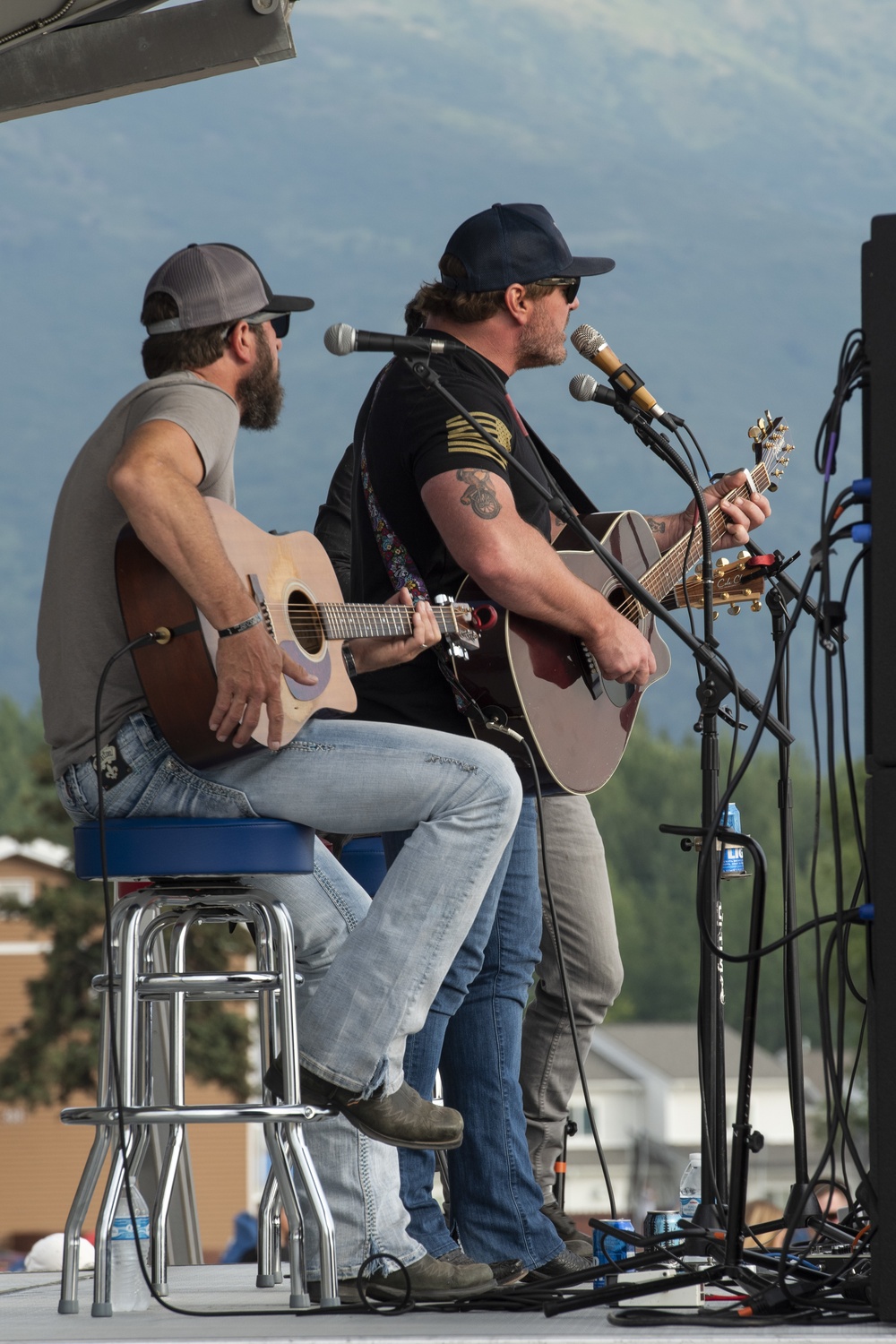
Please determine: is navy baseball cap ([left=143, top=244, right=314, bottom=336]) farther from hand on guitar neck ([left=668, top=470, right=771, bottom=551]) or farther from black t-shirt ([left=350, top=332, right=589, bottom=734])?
hand on guitar neck ([left=668, top=470, right=771, bottom=551])

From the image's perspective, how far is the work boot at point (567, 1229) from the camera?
11.3 ft

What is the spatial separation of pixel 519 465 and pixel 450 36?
18767 centimetres

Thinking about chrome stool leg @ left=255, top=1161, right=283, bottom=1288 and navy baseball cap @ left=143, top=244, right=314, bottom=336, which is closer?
navy baseball cap @ left=143, top=244, right=314, bottom=336

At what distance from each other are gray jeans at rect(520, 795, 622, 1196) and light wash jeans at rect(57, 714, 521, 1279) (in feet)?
2.84

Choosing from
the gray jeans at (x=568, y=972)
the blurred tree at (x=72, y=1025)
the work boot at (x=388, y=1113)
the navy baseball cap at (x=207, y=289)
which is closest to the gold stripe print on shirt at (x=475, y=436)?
the navy baseball cap at (x=207, y=289)

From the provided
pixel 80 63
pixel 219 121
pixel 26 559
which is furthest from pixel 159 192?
pixel 80 63

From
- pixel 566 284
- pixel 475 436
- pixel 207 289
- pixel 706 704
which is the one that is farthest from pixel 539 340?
pixel 706 704

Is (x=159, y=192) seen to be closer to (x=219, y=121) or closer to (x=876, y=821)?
(x=219, y=121)

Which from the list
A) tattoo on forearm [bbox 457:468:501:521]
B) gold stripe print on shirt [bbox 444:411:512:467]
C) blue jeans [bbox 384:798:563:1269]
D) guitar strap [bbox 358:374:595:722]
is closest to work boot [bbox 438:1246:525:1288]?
blue jeans [bbox 384:798:563:1269]

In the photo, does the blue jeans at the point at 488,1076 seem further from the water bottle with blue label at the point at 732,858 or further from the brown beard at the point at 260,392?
the brown beard at the point at 260,392

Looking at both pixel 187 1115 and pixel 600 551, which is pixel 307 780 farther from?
pixel 600 551

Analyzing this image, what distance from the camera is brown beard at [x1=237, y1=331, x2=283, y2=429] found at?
3098 mm

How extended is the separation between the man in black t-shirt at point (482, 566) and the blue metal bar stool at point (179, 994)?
1.12 feet

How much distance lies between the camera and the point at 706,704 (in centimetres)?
321
